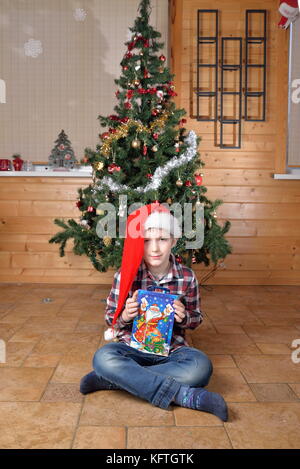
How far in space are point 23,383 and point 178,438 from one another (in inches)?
27.5

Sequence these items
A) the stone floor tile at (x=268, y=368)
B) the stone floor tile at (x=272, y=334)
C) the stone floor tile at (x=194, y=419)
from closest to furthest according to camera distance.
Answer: the stone floor tile at (x=194, y=419) < the stone floor tile at (x=268, y=368) < the stone floor tile at (x=272, y=334)

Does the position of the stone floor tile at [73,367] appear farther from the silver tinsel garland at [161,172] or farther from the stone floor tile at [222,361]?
the silver tinsel garland at [161,172]

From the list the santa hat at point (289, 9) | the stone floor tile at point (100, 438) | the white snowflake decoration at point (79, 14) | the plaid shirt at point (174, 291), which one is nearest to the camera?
the stone floor tile at point (100, 438)

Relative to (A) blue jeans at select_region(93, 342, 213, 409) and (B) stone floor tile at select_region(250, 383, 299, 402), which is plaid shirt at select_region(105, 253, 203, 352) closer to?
(A) blue jeans at select_region(93, 342, 213, 409)

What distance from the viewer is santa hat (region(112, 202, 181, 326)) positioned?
1.60 metres

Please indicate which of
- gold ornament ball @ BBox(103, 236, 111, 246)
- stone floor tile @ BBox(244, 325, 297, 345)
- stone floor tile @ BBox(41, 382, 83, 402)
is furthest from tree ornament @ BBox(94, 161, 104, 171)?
stone floor tile @ BBox(41, 382, 83, 402)

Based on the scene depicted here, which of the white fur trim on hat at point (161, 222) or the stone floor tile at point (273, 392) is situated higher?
the white fur trim on hat at point (161, 222)

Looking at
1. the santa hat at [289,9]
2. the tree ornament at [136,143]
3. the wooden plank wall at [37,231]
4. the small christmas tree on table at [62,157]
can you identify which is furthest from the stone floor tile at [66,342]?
the santa hat at [289,9]

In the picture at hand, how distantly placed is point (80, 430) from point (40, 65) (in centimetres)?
419

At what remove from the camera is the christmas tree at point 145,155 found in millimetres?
2635

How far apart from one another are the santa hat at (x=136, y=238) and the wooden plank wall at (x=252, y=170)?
2088 millimetres

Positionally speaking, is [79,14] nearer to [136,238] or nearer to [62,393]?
[136,238]

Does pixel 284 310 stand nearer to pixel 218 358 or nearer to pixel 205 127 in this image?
pixel 218 358

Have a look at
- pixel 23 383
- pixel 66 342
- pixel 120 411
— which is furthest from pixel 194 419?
pixel 66 342
